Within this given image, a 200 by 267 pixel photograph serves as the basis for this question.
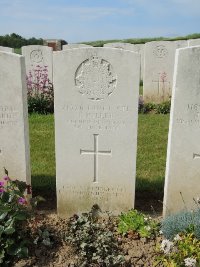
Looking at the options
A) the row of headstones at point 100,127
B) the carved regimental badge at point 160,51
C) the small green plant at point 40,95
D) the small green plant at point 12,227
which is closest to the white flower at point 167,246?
the row of headstones at point 100,127

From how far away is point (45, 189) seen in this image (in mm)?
5121

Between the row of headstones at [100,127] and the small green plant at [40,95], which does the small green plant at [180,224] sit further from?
the small green plant at [40,95]

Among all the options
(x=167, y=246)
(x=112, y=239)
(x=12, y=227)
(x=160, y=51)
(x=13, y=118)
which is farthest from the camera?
(x=160, y=51)

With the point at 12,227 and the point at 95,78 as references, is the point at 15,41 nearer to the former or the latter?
the point at 95,78

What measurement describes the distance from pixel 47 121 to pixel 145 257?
5426mm

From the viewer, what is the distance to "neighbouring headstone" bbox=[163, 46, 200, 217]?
384cm

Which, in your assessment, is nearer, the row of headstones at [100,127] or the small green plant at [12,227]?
the small green plant at [12,227]

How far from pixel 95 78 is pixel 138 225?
5.28ft

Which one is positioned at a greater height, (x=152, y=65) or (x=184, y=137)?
(x=152, y=65)

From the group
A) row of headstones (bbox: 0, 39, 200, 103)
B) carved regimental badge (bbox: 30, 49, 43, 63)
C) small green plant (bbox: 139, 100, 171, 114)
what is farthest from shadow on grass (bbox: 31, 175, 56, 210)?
carved regimental badge (bbox: 30, 49, 43, 63)

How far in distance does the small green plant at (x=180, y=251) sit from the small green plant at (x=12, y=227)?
4.12 feet

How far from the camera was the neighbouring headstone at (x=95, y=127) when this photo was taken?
392cm

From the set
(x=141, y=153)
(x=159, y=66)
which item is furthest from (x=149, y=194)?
(x=159, y=66)

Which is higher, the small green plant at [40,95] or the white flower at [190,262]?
the small green plant at [40,95]
